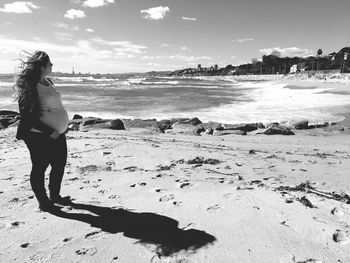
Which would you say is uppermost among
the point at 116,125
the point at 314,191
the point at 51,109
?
the point at 51,109

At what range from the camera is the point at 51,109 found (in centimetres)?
357

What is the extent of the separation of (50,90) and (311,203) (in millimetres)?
3272

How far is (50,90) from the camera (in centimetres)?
354

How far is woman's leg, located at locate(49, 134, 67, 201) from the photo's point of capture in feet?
12.3

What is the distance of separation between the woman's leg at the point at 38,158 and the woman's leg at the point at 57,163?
111 mm

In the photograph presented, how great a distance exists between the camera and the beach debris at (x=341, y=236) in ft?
9.43

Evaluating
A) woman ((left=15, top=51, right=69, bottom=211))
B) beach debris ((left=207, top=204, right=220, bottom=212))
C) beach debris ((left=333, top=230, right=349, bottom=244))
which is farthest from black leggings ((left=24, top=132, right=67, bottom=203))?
beach debris ((left=333, top=230, right=349, bottom=244))

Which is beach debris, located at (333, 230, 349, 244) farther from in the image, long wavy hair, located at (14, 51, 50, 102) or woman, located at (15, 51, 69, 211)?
long wavy hair, located at (14, 51, 50, 102)

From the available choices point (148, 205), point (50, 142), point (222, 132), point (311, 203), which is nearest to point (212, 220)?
point (148, 205)

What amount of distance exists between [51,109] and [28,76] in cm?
43

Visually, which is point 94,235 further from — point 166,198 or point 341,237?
point 341,237

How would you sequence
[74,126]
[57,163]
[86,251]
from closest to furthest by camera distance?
[86,251], [57,163], [74,126]

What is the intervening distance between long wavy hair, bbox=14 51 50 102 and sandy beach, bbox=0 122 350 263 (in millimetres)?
1397

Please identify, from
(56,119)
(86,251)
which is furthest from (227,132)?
(86,251)
